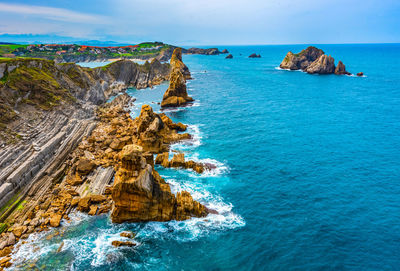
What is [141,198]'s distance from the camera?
28.8 metres

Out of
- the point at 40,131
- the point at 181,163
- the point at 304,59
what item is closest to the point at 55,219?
the point at 181,163

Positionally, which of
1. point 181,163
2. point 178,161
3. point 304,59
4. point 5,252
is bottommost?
point 5,252

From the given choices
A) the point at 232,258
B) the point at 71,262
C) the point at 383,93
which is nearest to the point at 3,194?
the point at 71,262

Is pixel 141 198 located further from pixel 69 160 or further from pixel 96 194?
pixel 69 160

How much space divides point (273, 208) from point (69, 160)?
33073 millimetres

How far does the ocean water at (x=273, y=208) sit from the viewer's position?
80.2 ft

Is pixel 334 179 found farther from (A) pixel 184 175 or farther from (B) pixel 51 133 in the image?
(B) pixel 51 133

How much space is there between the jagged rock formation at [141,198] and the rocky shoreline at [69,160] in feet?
0.37

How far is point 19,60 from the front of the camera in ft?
180

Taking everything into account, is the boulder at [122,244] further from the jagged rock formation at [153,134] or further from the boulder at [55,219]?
the jagged rock formation at [153,134]

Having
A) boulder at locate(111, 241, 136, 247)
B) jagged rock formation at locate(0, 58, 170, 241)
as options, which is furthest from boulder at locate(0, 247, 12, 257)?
boulder at locate(111, 241, 136, 247)

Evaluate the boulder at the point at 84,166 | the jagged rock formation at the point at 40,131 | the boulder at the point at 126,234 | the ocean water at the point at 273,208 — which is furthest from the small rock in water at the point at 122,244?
the boulder at the point at 84,166

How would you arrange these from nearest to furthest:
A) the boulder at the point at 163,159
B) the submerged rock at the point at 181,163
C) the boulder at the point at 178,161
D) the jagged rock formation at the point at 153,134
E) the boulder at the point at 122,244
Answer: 1. the boulder at the point at 122,244
2. the submerged rock at the point at 181,163
3. the boulder at the point at 178,161
4. the boulder at the point at 163,159
5. the jagged rock formation at the point at 153,134

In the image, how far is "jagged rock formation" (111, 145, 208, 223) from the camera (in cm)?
2802
